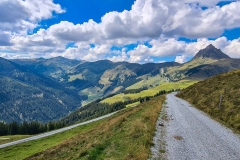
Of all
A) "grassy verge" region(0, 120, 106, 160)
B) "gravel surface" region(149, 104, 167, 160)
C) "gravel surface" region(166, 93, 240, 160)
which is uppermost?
"gravel surface" region(149, 104, 167, 160)

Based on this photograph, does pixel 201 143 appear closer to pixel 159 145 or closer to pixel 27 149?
pixel 159 145

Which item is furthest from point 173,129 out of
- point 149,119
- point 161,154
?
point 161,154

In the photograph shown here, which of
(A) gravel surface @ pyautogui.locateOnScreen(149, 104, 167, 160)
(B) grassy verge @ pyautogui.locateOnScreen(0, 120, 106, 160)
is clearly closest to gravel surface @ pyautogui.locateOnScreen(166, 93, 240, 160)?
(A) gravel surface @ pyautogui.locateOnScreen(149, 104, 167, 160)

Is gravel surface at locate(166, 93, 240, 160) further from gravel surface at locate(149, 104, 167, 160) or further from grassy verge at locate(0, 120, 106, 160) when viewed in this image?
grassy verge at locate(0, 120, 106, 160)

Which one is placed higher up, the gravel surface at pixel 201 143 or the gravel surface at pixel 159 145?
the gravel surface at pixel 159 145

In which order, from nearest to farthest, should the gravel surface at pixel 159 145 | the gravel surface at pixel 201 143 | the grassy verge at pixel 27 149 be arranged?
the gravel surface at pixel 159 145 → the gravel surface at pixel 201 143 → the grassy verge at pixel 27 149

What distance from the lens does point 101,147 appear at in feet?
58.6

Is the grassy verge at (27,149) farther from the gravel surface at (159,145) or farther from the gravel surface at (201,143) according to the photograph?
the gravel surface at (201,143)

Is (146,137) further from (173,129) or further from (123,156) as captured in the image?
(173,129)

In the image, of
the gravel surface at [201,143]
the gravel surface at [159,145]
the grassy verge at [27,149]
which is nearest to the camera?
the gravel surface at [159,145]

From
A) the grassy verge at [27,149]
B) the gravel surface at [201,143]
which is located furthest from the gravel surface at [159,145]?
the grassy verge at [27,149]

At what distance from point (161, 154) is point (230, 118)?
1833 cm

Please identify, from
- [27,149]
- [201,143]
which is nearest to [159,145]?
[201,143]

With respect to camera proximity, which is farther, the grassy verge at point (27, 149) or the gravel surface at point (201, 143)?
the grassy verge at point (27, 149)
